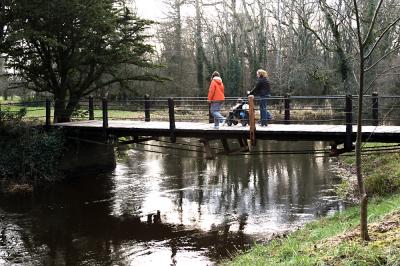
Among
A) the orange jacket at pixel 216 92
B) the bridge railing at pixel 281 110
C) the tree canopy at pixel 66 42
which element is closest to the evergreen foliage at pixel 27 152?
the bridge railing at pixel 281 110

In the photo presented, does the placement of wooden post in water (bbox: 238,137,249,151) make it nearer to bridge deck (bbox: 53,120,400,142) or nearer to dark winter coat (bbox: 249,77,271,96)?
bridge deck (bbox: 53,120,400,142)

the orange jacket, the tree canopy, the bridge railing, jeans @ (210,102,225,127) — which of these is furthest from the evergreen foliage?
the orange jacket

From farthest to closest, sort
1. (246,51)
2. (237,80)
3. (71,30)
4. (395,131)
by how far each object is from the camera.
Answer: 1. (246,51)
2. (237,80)
3. (71,30)
4. (395,131)

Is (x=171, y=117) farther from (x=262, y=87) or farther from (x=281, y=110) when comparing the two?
(x=281, y=110)

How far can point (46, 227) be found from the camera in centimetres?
1330

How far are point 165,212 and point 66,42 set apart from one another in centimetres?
1038

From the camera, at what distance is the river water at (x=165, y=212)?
1120 centimetres

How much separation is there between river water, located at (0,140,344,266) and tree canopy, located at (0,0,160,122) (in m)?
4.73

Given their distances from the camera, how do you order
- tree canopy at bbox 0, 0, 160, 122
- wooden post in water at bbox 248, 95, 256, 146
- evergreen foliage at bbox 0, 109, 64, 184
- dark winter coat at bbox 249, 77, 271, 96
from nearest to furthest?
wooden post in water at bbox 248, 95, 256, 146 < dark winter coat at bbox 249, 77, 271, 96 < evergreen foliage at bbox 0, 109, 64, 184 < tree canopy at bbox 0, 0, 160, 122

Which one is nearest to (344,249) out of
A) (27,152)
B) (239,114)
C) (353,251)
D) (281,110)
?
(353,251)

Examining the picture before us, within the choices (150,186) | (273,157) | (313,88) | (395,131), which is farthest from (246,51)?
(395,131)

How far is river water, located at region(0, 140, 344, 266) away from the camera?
36.7ft

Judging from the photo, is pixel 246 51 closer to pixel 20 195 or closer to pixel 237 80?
pixel 237 80

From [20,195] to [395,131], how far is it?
12496 mm
